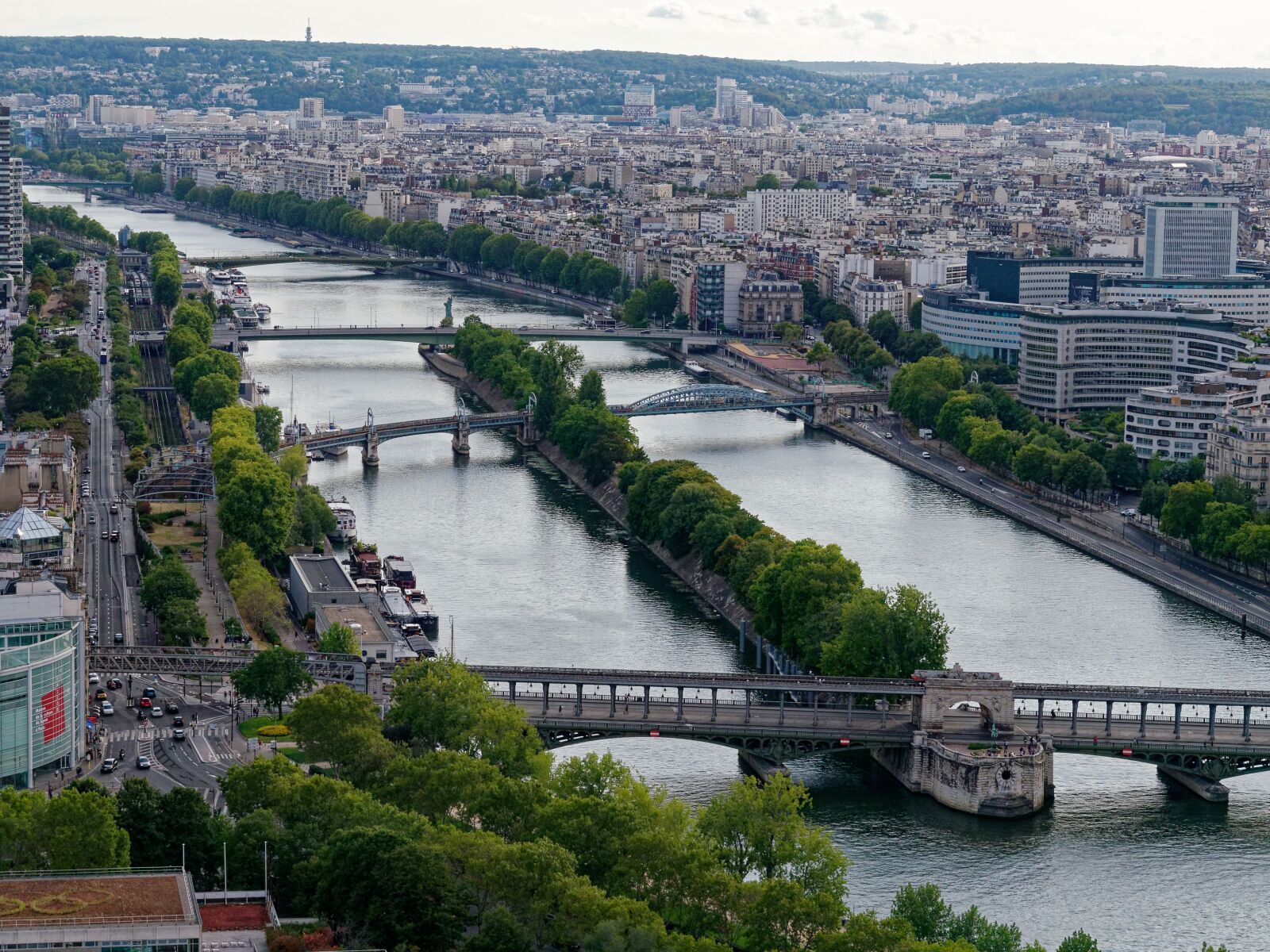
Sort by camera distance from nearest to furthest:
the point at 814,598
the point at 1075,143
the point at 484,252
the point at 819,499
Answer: the point at 814,598, the point at 819,499, the point at 484,252, the point at 1075,143

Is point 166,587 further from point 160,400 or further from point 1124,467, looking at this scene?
point 160,400

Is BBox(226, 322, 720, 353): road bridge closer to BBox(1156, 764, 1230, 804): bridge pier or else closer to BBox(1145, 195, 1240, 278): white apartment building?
BBox(1145, 195, 1240, 278): white apartment building

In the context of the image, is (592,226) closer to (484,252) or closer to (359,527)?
(484,252)

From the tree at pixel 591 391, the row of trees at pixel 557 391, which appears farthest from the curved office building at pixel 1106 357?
the tree at pixel 591 391

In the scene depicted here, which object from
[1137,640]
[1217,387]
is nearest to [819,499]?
[1217,387]

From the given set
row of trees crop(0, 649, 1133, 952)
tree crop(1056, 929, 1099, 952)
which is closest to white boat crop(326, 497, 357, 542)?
row of trees crop(0, 649, 1133, 952)

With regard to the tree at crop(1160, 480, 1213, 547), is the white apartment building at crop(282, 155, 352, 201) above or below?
above
